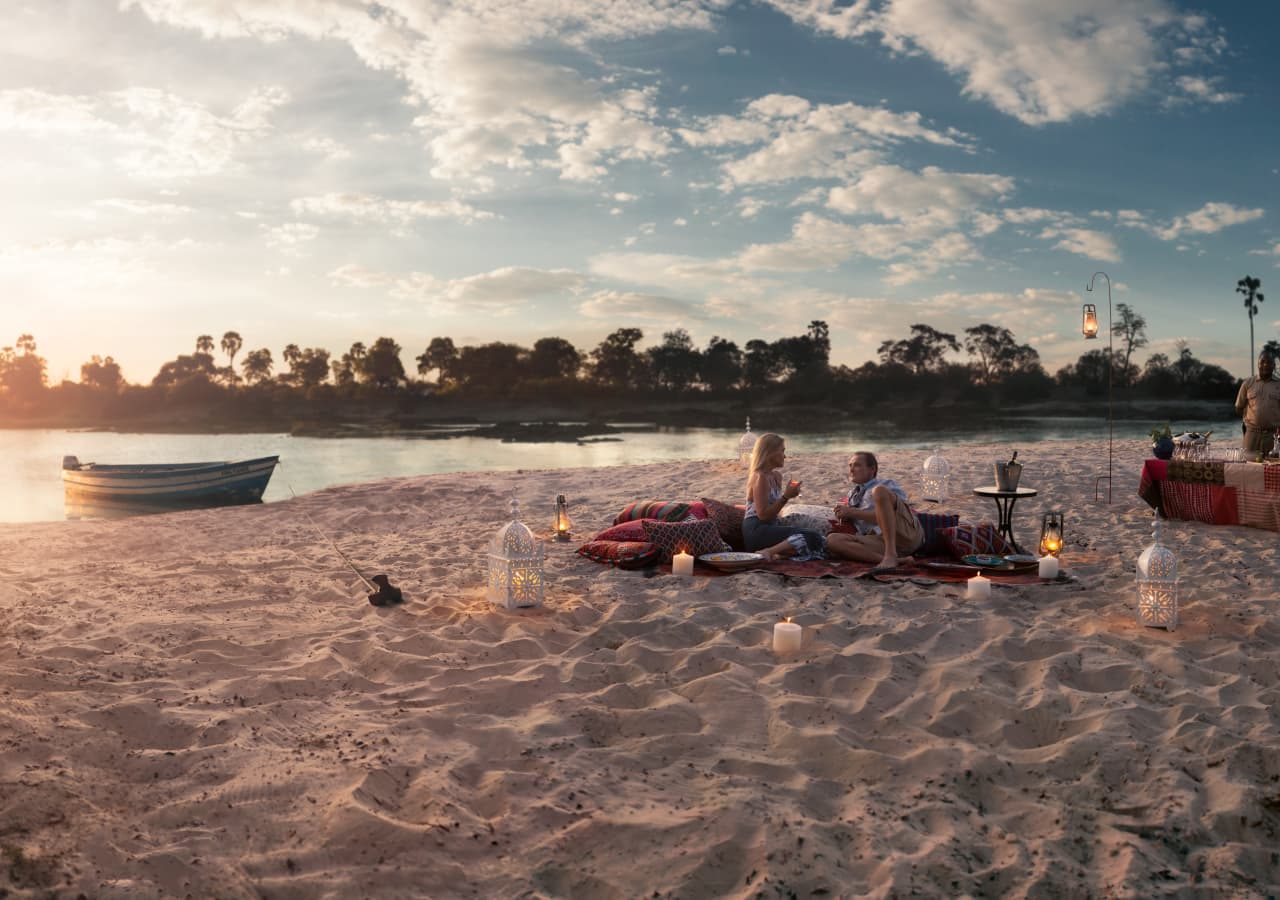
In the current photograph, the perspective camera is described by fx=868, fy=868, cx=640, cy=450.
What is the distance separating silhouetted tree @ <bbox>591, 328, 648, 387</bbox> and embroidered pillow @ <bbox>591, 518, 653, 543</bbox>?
6047 centimetres

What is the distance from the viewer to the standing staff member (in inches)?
358

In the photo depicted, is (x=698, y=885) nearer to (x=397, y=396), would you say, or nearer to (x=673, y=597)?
(x=673, y=597)

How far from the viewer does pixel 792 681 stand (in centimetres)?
416

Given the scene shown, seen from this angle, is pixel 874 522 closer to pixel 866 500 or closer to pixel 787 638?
pixel 866 500

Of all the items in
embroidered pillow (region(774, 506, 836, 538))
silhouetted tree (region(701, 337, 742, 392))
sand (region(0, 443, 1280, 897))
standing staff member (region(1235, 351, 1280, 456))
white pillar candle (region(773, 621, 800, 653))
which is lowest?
sand (region(0, 443, 1280, 897))

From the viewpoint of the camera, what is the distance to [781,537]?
6.67 meters

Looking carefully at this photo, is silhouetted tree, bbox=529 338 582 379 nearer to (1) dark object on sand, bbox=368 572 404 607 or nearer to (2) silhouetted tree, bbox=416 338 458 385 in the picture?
(2) silhouetted tree, bbox=416 338 458 385

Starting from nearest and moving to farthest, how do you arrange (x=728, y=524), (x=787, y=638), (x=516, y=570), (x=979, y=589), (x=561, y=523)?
(x=787, y=638)
(x=516, y=570)
(x=979, y=589)
(x=728, y=524)
(x=561, y=523)

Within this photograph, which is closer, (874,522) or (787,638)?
(787,638)

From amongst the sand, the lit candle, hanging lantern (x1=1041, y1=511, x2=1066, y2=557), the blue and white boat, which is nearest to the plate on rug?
the sand

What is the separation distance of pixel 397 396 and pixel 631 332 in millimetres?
20117

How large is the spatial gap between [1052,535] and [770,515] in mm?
2037

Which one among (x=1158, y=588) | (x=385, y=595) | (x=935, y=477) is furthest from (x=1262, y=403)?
(x=385, y=595)

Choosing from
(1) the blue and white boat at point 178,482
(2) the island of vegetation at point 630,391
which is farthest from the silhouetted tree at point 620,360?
A: (1) the blue and white boat at point 178,482
